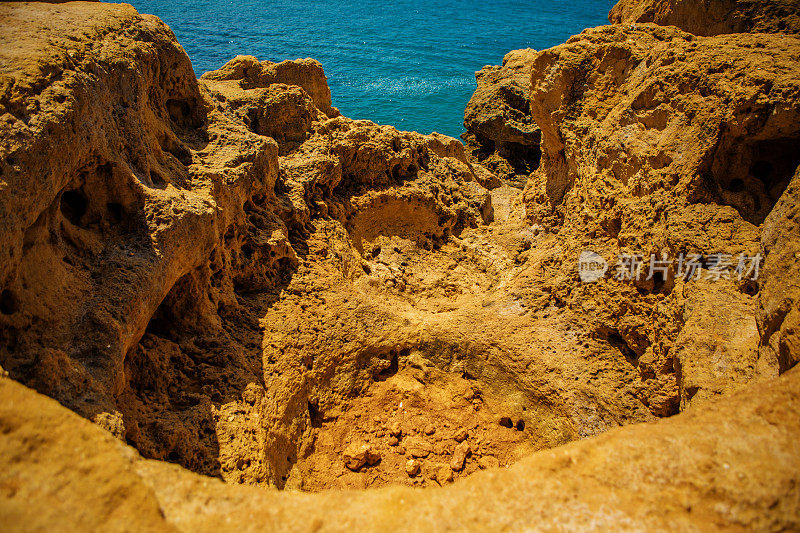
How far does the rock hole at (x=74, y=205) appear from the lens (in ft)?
9.29

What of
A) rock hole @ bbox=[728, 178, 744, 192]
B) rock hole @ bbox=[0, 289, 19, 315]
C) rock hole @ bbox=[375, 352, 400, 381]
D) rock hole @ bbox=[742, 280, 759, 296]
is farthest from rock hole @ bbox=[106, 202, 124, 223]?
rock hole @ bbox=[728, 178, 744, 192]

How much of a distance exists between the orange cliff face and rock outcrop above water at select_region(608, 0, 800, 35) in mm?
2432

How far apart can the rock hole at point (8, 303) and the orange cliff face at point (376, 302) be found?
0.06 ft

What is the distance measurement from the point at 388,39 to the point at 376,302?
54.2 feet

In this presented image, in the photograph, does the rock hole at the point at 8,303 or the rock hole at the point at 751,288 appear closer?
the rock hole at the point at 8,303

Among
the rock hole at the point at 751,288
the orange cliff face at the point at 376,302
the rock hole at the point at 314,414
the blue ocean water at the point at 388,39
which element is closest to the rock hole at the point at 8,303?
the orange cliff face at the point at 376,302

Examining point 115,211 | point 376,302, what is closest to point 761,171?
point 376,302

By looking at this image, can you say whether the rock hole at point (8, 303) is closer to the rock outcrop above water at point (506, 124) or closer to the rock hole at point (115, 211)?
the rock hole at point (115, 211)

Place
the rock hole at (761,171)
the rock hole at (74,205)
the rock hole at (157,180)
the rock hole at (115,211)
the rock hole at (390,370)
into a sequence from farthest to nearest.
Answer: the rock hole at (390,370) → the rock hole at (761,171) → the rock hole at (157,180) → the rock hole at (115,211) → the rock hole at (74,205)

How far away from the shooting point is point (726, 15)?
6500 millimetres

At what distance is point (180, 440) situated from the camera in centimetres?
287

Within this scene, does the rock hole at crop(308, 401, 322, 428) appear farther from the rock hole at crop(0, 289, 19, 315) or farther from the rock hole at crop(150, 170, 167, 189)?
the rock hole at crop(0, 289, 19, 315)

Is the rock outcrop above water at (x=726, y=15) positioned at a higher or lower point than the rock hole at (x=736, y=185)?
higher

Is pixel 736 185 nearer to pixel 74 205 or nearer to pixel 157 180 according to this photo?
pixel 157 180
